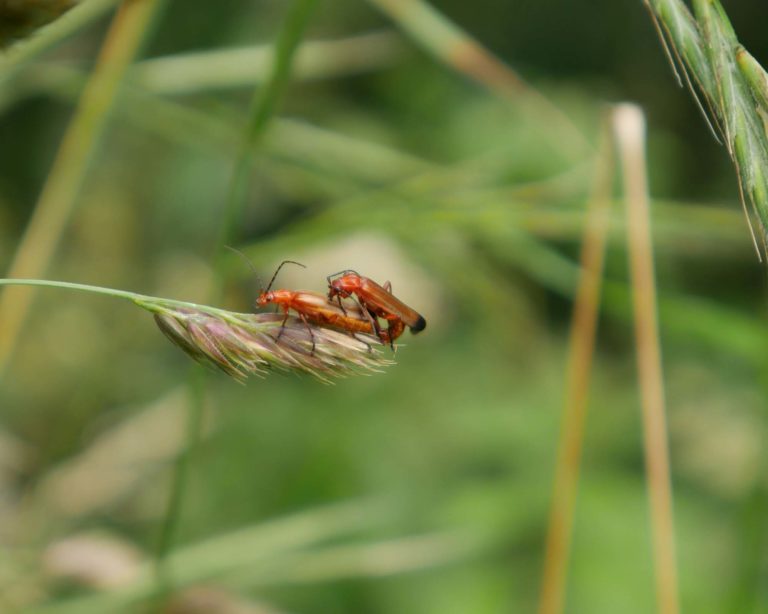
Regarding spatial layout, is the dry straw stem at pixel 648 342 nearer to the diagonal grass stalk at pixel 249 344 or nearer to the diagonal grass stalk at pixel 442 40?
the diagonal grass stalk at pixel 442 40

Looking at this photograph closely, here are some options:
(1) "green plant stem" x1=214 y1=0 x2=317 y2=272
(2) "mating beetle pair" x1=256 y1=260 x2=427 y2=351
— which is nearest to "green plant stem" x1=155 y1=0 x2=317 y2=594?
(1) "green plant stem" x1=214 y1=0 x2=317 y2=272

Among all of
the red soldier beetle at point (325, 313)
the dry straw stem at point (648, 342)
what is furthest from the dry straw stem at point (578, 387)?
the red soldier beetle at point (325, 313)

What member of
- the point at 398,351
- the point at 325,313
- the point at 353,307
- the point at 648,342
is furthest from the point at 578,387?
the point at 398,351

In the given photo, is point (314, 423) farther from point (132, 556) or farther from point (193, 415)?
point (193, 415)

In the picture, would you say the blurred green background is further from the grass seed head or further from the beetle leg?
the grass seed head

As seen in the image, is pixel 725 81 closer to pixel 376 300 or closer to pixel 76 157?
pixel 376 300

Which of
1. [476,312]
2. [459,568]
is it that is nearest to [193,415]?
[459,568]

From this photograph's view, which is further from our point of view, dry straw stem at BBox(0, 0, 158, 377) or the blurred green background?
the blurred green background
